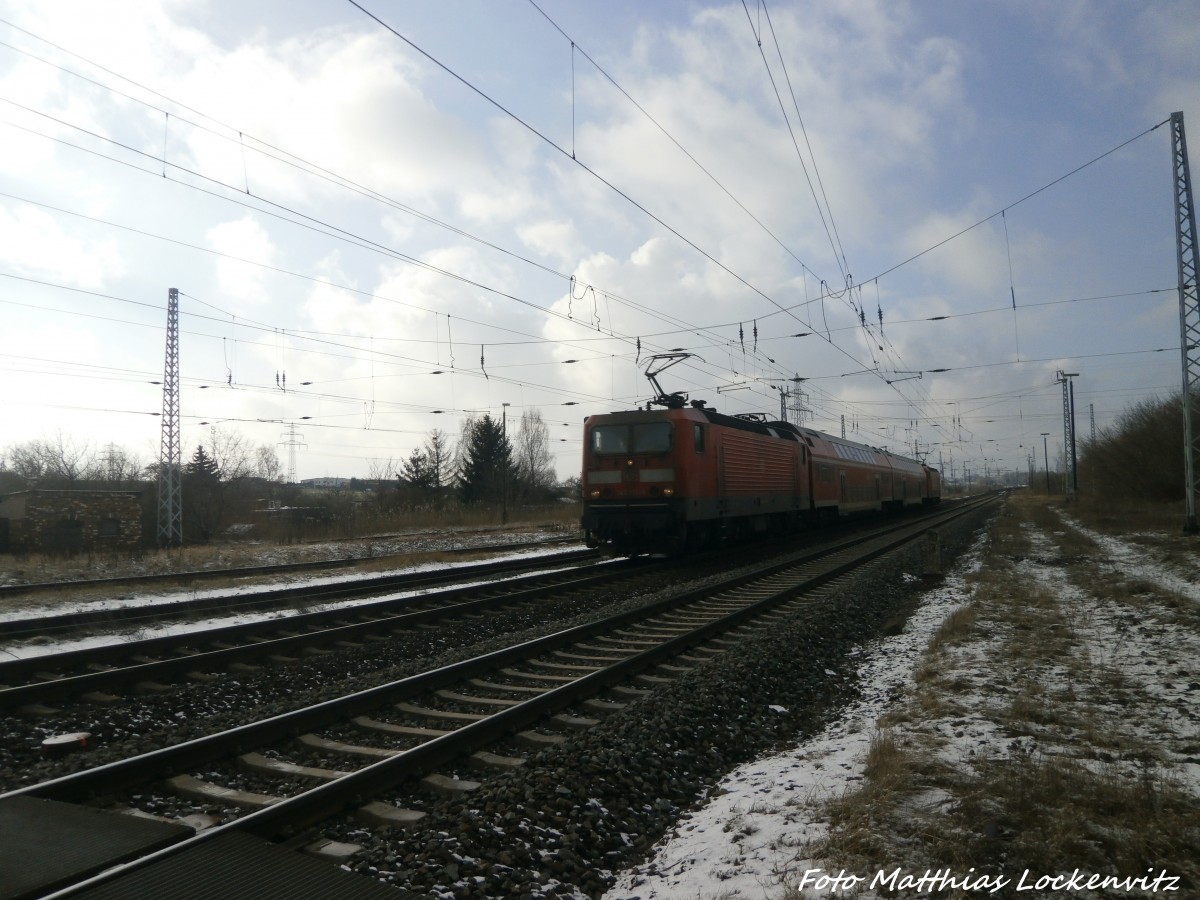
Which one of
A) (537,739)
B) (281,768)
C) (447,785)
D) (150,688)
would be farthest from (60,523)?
(447,785)

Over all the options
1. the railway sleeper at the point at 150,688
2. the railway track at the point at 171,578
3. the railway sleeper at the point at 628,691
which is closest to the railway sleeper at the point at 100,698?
the railway sleeper at the point at 150,688

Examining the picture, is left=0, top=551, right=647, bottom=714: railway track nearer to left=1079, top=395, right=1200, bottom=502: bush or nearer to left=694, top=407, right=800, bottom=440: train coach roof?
left=694, top=407, right=800, bottom=440: train coach roof

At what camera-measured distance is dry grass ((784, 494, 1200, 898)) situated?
148 inches

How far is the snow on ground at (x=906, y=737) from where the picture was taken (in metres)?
3.89

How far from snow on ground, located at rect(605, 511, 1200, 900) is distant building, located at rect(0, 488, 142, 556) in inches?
1243

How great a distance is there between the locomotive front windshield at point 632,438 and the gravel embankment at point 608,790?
9309 mm

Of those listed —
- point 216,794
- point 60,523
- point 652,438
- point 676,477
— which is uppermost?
point 652,438

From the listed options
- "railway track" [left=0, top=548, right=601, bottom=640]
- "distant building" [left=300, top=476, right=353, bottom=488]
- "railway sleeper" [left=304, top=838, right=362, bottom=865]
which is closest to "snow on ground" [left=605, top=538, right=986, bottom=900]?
"railway sleeper" [left=304, top=838, right=362, bottom=865]

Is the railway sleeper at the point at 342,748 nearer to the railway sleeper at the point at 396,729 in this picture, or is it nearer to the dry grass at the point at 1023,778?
the railway sleeper at the point at 396,729

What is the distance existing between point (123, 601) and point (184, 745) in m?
9.48

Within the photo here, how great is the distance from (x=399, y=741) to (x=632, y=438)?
12756mm

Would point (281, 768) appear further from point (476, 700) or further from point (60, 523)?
point (60, 523)

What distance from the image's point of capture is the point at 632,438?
717 inches

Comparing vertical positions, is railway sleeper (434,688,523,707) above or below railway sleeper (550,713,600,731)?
above
